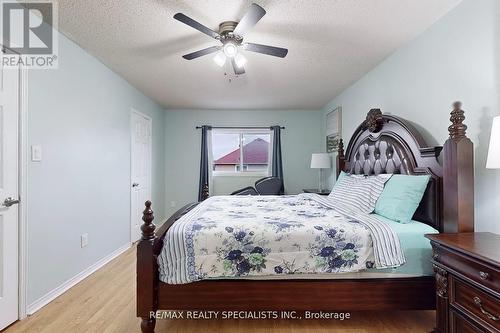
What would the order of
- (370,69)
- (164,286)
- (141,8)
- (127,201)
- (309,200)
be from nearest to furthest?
(164,286) → (141,8) → (309,200) → (370,69) → (127,201)

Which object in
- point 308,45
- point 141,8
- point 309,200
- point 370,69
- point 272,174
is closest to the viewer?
point 141,8

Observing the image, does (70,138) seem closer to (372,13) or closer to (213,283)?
(213,283)

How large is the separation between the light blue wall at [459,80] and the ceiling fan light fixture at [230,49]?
167 cm

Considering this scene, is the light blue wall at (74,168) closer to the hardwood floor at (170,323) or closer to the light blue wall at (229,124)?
the hardwood floor at (170,323)

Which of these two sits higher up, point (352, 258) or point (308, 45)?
point (308, 45)

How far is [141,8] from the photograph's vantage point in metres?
2.08

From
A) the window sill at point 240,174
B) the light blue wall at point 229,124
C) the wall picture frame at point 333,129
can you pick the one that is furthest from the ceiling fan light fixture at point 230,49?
the window sill at point 240,174

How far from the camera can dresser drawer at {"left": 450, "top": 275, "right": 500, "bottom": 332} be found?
4.09ft

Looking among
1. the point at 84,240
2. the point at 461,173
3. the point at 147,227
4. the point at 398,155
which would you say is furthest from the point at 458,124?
the point at 84,240

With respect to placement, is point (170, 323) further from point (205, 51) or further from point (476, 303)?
point (205, 51)

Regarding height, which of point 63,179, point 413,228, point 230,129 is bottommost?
point 413,228

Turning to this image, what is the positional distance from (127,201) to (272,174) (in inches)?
112

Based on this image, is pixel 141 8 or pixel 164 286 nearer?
pixel 164 286

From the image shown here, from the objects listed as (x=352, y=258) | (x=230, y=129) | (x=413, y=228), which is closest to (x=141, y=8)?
(x=352, y=258)
